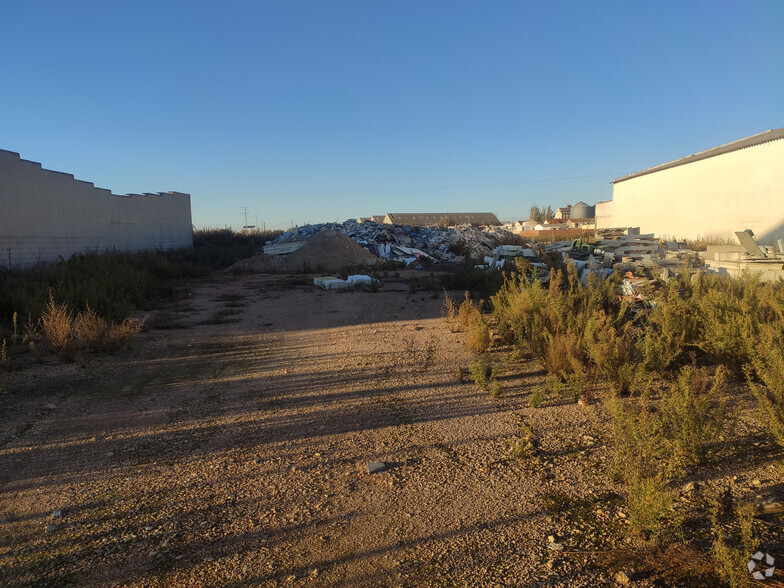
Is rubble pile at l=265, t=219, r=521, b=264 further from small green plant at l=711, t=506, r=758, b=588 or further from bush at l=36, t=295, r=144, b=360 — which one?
small green plant at l=711, t=506, r=758, b=588

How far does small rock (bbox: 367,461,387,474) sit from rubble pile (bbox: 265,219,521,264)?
22.4m

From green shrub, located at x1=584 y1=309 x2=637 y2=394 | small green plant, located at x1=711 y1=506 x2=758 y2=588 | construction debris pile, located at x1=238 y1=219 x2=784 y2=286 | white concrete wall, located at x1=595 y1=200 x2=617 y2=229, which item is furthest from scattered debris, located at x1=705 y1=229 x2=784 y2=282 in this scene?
white concrete wall, located at x1=595 y1=200 x2=617 y2=229

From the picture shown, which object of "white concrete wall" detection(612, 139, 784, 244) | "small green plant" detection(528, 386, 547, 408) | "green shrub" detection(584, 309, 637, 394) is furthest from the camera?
"white concrete wall" detection(612, 139, 784, 244)

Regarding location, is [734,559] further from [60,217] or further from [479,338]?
[60,217]

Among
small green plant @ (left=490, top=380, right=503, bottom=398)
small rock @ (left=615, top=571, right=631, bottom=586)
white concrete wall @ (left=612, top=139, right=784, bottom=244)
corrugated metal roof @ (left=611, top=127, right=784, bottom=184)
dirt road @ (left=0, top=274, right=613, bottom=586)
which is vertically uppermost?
corrugated metal roof @ (left=611, top=127, right=784, bottom=184)

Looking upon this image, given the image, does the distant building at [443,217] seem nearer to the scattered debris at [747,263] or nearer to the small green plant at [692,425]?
the scattered debris at [747,263]

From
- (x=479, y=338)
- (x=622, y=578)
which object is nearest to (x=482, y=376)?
(x=479, y=338)

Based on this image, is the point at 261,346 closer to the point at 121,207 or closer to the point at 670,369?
the point at 670,369

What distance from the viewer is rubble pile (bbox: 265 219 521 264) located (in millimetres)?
28389

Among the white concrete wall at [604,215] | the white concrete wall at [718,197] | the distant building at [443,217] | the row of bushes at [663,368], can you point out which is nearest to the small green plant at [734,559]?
the row of bushes at [663,368]

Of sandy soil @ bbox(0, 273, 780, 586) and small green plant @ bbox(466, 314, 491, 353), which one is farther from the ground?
small green plant @ bbox(466, 314, 491, 353)

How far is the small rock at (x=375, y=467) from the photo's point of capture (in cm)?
366

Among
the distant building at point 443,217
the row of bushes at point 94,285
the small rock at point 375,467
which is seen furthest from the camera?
the distant building at point 443,217

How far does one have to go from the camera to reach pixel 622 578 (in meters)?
2.47
